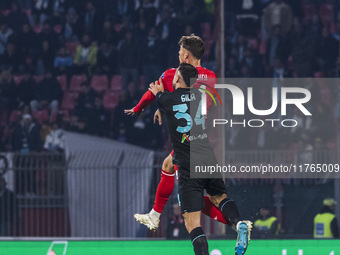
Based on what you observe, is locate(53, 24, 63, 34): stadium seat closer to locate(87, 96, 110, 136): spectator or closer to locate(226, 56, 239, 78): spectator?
locate(87, 96, 110, 136): spectator

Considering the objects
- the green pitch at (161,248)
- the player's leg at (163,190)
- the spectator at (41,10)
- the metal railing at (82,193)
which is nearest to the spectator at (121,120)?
the metal railing at (82,193)

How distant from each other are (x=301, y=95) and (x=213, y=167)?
11.8 meters

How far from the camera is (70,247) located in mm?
9680

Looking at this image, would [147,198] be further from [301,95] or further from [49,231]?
[301,95]

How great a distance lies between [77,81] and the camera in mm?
20234

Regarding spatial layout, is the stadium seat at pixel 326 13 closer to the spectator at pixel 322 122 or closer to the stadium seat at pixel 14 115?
the spectator at pixel 322 122

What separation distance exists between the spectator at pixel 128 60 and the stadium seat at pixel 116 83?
163 mm

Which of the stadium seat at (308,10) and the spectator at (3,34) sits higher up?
the stadium seat at (308,10)

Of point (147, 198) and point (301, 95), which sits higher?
point (301, 95)

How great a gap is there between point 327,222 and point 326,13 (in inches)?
280

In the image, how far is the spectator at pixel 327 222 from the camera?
14.9m

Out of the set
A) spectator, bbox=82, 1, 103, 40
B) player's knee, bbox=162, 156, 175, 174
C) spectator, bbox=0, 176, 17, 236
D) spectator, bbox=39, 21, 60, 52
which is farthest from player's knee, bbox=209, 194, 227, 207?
spectator, bbox=39, 21, 60, 52

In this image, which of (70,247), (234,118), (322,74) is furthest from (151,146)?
(70,247)

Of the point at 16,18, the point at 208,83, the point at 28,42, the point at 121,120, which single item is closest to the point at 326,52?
the point at 121,120
